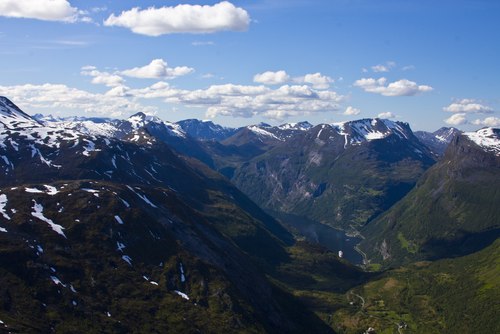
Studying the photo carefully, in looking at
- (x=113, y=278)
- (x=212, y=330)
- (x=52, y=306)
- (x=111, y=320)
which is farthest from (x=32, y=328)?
(x=212, y=330)

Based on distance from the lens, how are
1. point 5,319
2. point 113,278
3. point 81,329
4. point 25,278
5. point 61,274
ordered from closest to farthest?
point 5,319, point 81,329, point 25,278, point 61,274, point 113,278

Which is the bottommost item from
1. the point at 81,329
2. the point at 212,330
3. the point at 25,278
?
the point at 212,330

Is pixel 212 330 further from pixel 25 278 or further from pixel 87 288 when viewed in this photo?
pixel 25 278

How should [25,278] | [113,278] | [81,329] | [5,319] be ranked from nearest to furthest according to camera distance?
1. [5,319]
2. [81,329]
3. [25,278]
4. [113,278]

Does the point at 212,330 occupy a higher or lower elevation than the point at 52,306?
lower

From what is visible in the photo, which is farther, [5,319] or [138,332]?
[138,332]

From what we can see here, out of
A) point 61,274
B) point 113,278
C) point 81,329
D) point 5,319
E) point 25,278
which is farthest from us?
point 113,278

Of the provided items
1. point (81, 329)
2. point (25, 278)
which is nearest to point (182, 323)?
point (81, 329)

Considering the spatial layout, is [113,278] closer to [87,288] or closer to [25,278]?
[87,288]

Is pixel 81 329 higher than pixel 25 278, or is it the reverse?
pixel 25 278
